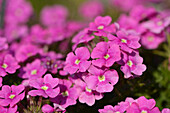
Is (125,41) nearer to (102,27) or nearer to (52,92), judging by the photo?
(102,27)

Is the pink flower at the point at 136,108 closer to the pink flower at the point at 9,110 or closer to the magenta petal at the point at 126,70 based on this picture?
the magenta petal at the point at 126,70

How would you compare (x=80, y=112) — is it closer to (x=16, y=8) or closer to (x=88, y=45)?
(x=88, y=45)

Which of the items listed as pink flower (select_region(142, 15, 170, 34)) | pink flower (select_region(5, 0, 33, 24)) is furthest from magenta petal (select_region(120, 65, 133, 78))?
pink flower (select_region(5, 0, 33, 24))

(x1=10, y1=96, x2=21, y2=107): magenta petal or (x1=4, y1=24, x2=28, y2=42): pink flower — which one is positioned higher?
(x1=4, y1=24, x2=28, y2=42): pink flower

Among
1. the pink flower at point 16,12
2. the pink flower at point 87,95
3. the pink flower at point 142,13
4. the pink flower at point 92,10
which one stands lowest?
the pink flower at point 87,95

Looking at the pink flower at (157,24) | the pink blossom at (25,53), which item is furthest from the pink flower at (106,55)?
the pink flower at (157,24)

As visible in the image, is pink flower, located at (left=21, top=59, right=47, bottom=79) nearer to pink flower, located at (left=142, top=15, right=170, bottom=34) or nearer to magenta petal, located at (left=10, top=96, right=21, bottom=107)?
magenta petal, located at (left=10, top=96, right=21, bottom=107)
